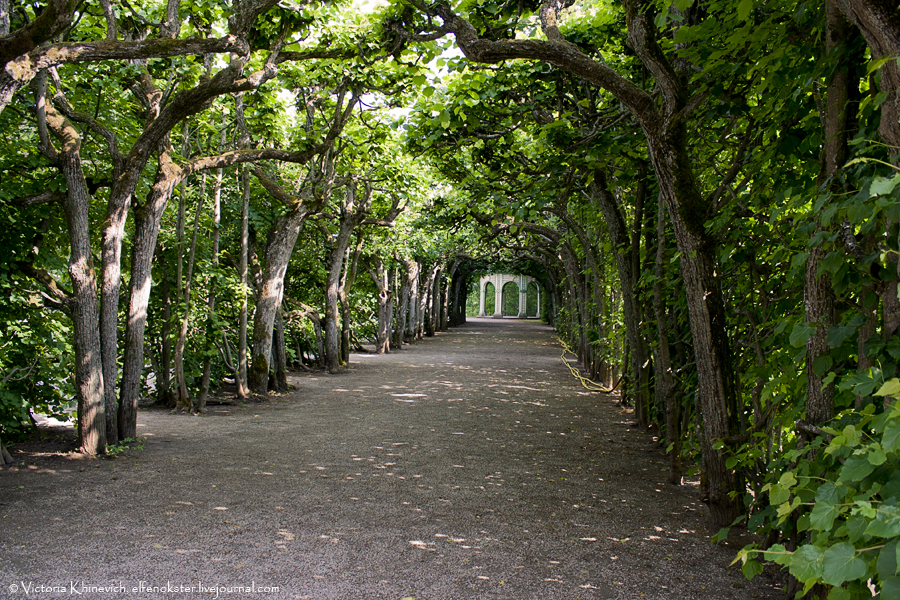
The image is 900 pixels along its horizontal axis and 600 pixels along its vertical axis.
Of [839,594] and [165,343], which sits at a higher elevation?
[165,343]

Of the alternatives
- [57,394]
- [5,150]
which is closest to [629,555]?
[57,394]

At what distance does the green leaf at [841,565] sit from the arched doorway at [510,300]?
62.7 meters

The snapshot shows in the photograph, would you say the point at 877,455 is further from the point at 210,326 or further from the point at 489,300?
the point at 489,300

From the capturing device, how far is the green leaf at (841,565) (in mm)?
1392

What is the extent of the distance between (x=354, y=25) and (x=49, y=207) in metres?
4.42

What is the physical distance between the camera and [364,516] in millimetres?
4371

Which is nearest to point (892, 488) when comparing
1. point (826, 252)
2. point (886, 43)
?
point (826, 252)

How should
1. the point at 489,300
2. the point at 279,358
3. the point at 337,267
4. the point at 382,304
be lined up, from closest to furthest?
the point at 279,358
the point at 337,267
the point at 382,304
the point at 489,300

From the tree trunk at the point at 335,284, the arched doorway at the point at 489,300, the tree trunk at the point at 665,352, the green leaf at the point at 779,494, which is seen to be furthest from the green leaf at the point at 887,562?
the arched doorway at the point at 489,300

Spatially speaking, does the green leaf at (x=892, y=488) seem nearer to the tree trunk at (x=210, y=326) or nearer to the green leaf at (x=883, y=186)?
the green leaf at (x=883, y=186)

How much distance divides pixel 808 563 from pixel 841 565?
0.28ft

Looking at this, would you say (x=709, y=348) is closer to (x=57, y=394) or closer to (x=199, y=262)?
(x=57, y=394)

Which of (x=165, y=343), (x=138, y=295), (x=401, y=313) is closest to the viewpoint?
(x=138, y=295)

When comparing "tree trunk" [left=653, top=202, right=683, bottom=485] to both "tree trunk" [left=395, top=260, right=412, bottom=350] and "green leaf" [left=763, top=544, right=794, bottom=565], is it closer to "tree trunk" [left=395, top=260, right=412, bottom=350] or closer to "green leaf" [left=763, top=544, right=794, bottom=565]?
"green leaf" [left=763, top=544, right=794, bottom=565]
